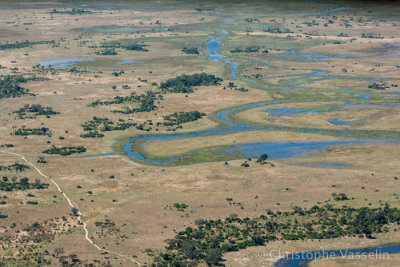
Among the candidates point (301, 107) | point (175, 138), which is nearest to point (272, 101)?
point (301, 107)

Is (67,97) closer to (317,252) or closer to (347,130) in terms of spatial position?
(347,130)

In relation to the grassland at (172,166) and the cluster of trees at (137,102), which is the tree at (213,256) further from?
the cluster of trees at (137,102)

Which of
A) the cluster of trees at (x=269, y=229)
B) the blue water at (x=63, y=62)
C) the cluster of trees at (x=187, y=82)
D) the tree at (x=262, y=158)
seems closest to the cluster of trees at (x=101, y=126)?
the cluster of trees at (x=187, y=82)

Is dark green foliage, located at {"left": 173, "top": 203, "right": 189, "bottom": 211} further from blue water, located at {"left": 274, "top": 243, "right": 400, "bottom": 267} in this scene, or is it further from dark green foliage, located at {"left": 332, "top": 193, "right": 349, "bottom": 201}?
dark green foliage, located at {"left": 332, "top": 193, "right": 349, "bottom": 201}

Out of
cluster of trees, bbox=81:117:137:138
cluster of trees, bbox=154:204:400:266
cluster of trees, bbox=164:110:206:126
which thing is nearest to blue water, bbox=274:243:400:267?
cluster of trees, bbox=154:204:400:266

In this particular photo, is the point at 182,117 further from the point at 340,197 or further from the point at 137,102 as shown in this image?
the point at 340,197

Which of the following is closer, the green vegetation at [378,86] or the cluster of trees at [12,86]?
the cluster of trees at [12,86]

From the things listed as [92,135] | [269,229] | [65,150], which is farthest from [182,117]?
[269,229]
